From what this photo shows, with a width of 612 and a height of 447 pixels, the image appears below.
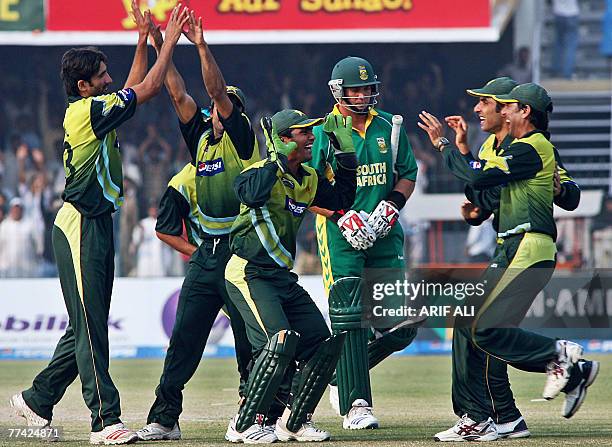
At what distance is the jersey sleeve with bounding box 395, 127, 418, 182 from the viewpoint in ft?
31.4

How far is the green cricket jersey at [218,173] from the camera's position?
8.57 m

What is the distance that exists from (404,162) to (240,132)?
166cm

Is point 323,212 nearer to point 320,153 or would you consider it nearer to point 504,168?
point 320,153

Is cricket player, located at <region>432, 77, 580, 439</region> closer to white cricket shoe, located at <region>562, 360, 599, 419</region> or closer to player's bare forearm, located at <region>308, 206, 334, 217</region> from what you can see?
white cricket shoe, located at <region>562, 360, 599, 419</region>

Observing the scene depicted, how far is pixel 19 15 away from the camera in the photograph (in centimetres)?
2058

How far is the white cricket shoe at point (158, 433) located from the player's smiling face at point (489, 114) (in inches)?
110

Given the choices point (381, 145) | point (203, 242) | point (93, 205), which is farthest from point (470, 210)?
point (93, 205)

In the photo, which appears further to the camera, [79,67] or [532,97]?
[532,97]

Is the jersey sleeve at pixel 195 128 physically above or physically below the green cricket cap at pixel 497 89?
below

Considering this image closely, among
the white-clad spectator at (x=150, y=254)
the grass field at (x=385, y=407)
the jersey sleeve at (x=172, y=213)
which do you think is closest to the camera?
the grass field at (x=385, y=407)

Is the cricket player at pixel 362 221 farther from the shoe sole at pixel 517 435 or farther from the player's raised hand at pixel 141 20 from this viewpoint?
the player's raised hand at pixel 141 20

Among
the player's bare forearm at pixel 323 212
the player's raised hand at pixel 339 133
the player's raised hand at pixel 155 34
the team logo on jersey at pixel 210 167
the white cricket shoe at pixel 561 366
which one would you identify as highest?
the player's raised hand at pixel 155 34

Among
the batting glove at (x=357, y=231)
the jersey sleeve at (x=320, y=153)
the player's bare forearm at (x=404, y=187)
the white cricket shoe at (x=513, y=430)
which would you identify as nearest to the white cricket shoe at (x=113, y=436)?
the jersey sleeve at (x=320, y=153)

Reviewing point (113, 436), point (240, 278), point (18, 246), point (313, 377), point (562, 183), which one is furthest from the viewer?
point (18, 246)
